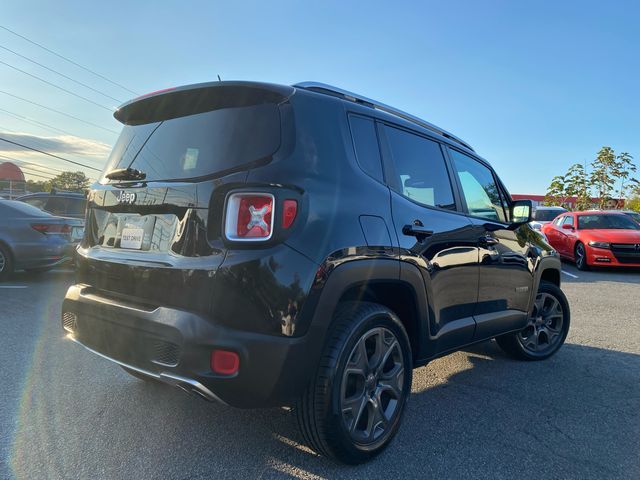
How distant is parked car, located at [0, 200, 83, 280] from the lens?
744cm

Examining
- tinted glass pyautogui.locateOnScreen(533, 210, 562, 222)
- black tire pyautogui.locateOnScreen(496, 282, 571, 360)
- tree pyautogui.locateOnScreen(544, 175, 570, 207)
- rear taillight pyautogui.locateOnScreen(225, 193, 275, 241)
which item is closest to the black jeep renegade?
rear taillight pyautogui.locateOnScreen(225, 193, 275, 241)

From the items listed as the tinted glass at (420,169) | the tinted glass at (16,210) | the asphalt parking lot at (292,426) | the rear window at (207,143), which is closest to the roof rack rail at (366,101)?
the tinted glass at (420,169)

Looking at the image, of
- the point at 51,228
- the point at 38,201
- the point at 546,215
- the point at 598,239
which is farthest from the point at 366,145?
the point at 546,215

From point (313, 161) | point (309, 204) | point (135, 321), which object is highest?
point (313, 161)

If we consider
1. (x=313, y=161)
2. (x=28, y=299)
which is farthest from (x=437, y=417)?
(x=28, y=299)

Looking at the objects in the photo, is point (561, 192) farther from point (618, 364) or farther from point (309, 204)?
point (309, 204)

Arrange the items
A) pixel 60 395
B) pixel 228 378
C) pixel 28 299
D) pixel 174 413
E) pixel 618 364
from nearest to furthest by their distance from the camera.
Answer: pixel 228 378 → pixel 174 413 → pixel 60 395 → pixel 618 364 → pixel 28 299

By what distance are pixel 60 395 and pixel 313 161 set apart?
8.00 ft

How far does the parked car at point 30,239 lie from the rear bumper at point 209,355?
629 centimetres

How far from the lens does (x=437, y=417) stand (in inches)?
123

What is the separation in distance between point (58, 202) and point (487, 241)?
9373mm

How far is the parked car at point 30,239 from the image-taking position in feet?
24.4

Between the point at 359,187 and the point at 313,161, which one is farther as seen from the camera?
the point at 359,187

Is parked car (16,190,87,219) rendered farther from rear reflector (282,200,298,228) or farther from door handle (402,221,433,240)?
rear reflector (282,200,298,228)
